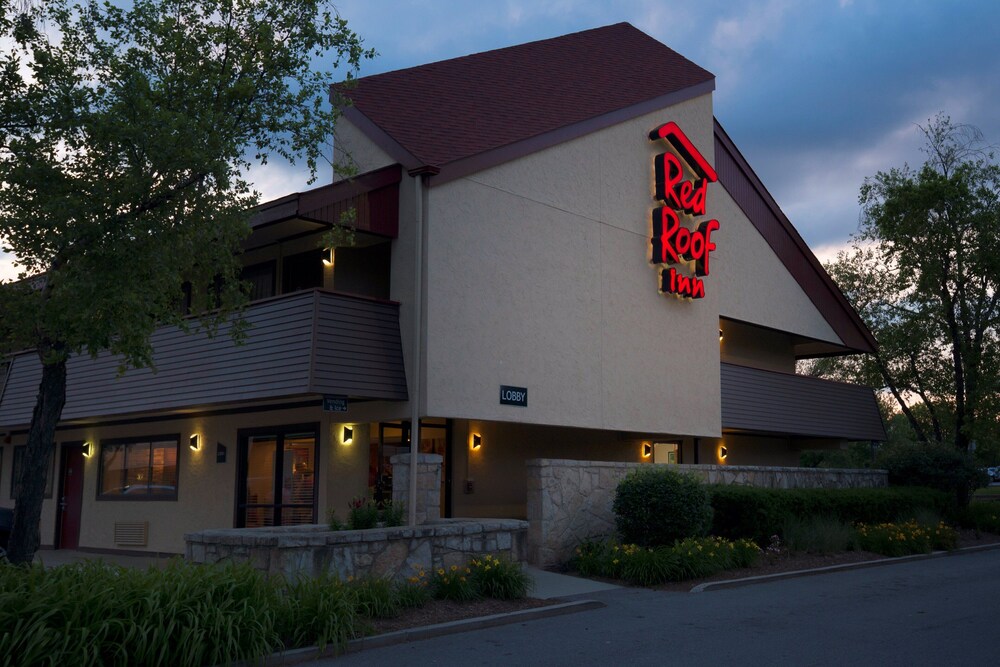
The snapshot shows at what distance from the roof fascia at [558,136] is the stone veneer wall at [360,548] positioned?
637cm

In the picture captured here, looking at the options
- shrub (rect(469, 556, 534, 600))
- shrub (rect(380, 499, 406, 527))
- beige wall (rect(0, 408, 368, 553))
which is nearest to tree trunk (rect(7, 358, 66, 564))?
shrub (rect(380, 499, 406, 527))

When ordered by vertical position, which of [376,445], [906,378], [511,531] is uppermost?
[906,378]

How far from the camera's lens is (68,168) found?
12359 mm

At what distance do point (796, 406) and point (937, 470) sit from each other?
3817 millimetres

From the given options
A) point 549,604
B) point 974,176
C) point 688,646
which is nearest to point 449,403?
point 549,604

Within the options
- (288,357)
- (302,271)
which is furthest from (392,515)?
(302,271)

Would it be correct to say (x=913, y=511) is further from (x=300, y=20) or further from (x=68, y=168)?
(x=68, y=168)

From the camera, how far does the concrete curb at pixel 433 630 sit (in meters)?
9.29

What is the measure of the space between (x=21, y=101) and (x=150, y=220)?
2.15 meters

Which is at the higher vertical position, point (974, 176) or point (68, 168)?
point (974, 176)

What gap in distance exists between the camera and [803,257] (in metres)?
27.1

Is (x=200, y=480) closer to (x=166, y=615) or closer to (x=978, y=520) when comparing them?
(x=166, y=615)

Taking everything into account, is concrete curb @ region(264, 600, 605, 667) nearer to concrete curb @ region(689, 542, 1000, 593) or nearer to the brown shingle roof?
concrete curb @ region(689, 542, 1000, 593)

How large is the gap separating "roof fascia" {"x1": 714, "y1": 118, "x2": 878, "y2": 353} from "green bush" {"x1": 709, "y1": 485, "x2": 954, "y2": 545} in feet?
23.5
